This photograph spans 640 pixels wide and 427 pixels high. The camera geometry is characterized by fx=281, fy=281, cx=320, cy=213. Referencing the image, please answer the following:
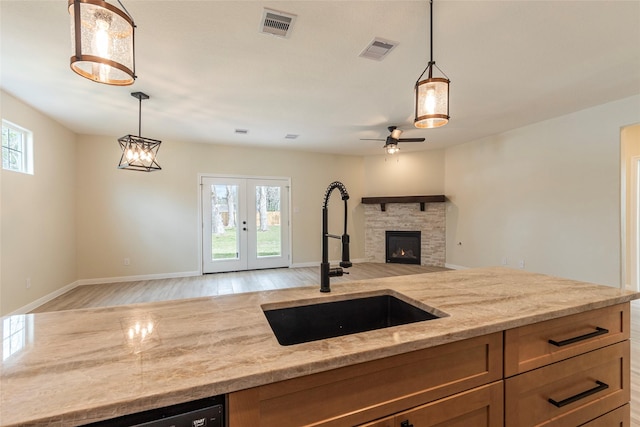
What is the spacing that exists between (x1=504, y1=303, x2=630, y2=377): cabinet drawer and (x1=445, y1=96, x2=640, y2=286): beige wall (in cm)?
332

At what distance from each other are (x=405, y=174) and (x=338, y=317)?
5858 millimetres

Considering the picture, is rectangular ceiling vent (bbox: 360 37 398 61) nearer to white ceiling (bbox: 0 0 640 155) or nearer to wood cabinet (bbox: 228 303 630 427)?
white ceiling (bbox: 0 0 640 155)

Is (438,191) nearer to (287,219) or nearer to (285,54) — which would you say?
(287,219)

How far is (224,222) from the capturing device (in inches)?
235

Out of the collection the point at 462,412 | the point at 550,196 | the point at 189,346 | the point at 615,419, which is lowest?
the point at 615,419

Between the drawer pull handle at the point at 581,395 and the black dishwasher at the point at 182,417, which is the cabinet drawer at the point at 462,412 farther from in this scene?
the black dishwasher at the point at 182,417

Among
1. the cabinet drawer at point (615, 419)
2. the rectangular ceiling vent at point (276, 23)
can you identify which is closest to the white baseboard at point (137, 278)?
the rectangular ceiling vent at point (276, 23)

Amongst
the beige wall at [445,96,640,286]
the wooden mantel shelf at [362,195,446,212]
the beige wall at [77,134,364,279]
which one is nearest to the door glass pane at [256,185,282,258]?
the beige wall at [77,134,364,279]

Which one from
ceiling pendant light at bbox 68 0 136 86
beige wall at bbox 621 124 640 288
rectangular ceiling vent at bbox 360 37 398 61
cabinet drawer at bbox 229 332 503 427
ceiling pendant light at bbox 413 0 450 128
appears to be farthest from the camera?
beige wall at bbox 621 124 640 288

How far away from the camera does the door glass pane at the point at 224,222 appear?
5895 millimetres

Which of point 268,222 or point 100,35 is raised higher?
point 100,35

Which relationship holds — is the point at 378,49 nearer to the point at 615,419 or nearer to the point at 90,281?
the point at 615,419

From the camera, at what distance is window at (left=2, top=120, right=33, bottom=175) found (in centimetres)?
338

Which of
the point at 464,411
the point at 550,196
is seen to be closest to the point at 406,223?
the point at 550,196
